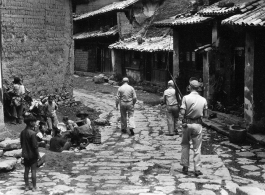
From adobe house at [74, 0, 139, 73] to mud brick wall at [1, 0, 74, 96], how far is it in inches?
473

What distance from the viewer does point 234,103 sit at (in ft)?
50.8

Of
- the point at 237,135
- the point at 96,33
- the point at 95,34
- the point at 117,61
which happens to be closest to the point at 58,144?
the point at 237,135

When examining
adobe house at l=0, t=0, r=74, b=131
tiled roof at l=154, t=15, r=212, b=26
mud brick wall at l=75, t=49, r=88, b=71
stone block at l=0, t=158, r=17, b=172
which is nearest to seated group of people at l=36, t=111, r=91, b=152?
stone block at l=0, t=158, r=17, b=172

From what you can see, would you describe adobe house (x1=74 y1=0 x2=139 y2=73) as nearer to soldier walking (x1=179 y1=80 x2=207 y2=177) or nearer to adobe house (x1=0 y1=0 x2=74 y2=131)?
adobe house (x1=0 y1=0 x2=74 y2=131)

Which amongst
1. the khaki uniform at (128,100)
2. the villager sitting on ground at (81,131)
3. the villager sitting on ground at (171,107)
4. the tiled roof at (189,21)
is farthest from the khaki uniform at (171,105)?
the tiled roof at (189,21)

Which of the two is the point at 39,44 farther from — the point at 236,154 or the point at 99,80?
the point at 99,80

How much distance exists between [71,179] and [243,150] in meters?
4.82

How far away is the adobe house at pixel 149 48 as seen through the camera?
23641 millimetres

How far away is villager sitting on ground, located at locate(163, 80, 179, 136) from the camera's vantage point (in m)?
12.4

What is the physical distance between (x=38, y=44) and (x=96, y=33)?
17.5 metres

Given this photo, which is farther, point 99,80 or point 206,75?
point 99,80

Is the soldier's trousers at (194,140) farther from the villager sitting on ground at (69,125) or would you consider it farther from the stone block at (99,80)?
the stone block at (99,80)

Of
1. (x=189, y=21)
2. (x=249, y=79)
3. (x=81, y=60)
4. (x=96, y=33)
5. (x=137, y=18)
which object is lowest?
(x=249, y=79)

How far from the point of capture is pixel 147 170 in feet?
28.7
